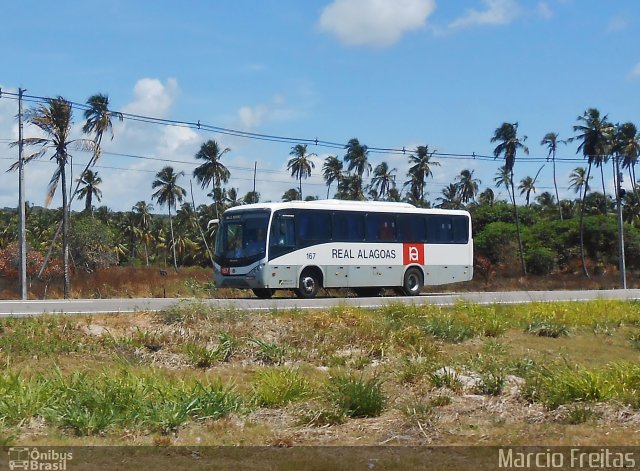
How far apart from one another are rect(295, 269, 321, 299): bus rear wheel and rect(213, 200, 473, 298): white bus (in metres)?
0.03

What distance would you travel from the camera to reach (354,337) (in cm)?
1658

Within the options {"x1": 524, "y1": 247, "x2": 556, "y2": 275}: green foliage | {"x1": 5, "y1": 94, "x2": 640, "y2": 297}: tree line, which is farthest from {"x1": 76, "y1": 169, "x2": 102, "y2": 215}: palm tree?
{"x1": 524, "y1": 247, "x2": 556, "y2": 275}: green foliage

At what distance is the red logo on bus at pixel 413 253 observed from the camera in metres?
31.2

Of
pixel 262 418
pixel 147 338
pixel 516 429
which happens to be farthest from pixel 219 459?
pixel 147 338

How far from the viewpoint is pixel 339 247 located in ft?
94.8

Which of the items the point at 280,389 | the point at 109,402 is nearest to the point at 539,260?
the point at 280,389

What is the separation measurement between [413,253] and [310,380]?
18913 mm

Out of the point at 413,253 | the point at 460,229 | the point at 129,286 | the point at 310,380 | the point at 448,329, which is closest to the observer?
the point at 310,380

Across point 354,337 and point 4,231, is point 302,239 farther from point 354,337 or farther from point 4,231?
point 4,231

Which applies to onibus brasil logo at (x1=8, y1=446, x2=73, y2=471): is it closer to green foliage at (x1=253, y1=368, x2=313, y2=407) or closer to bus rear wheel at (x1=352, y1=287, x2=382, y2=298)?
green foliage at (x1=253, y1=368, x2=313, y2=407)

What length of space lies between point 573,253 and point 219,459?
6441 centimetres

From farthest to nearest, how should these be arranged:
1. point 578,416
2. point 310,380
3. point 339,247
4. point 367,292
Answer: point 367,292, point 339,247, point 310,380, point 578,416

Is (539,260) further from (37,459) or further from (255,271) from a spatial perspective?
(37,459)

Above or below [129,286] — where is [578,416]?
below
